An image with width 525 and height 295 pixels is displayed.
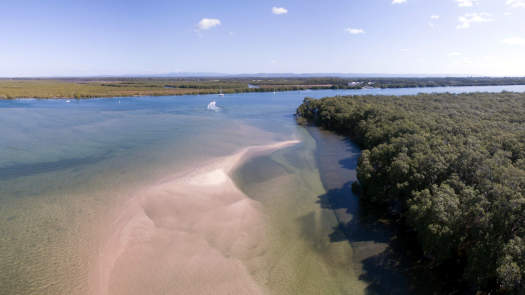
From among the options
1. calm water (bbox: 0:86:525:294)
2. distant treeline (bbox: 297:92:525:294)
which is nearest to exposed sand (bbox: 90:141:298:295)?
calm water (bbox: 0:86:525:294)

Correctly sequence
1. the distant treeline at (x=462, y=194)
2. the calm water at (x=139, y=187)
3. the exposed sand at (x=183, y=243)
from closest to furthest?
the distant treeline at (x=462, y=194)
the exposed sand at (x=183, y=243)
the calm water at (x=139, y=187)

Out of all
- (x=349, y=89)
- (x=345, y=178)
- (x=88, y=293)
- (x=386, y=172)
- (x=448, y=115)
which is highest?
(x=349, y=89)

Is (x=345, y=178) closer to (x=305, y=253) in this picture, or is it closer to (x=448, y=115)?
(x=305, y=253)

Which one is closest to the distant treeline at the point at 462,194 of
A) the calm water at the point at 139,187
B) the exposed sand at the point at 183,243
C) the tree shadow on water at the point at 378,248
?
the tree shadow on water at the point at 378,248

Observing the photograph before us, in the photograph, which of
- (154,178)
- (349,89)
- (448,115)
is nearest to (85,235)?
(154,178)

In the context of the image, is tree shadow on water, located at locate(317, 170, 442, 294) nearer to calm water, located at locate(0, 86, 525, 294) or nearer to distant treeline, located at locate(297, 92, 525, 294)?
calm water, located at locate(0, 86, 525, 294)

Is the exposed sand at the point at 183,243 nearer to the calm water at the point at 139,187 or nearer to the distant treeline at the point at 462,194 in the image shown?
the calm water at the point at 139,187
